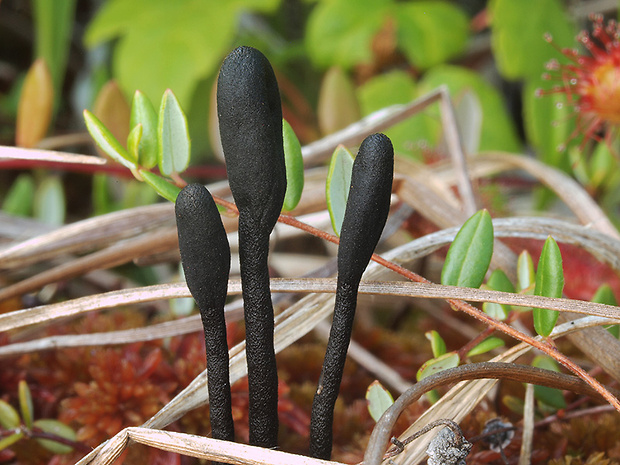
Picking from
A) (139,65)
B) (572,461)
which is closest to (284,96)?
(139,65)

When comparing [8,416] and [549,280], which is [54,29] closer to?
[8,416]

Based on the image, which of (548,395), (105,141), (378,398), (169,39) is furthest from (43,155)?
(169,39)

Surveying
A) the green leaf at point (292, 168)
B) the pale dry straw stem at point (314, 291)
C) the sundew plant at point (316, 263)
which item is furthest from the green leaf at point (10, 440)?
the green leaf at point (292, 168)

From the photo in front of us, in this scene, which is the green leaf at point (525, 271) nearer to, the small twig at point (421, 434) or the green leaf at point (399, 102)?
the small twig at point (421, 434)

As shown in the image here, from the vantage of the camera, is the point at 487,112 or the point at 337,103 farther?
the point at 487,112

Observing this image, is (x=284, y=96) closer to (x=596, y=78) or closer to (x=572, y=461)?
(x=596, y=78)

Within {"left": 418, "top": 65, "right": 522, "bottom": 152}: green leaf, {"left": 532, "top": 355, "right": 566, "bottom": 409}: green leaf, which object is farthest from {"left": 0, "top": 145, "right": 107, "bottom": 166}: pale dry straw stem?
{"left": 418, "top": 65, "right": 522, "bottom": 152}: green leaf
